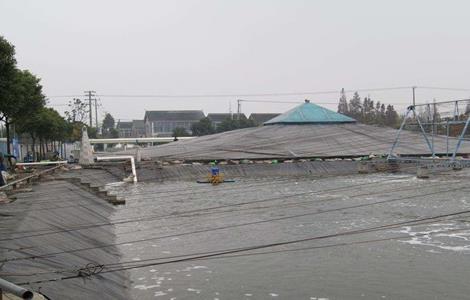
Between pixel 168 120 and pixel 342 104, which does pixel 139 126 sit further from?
pixel 342 104

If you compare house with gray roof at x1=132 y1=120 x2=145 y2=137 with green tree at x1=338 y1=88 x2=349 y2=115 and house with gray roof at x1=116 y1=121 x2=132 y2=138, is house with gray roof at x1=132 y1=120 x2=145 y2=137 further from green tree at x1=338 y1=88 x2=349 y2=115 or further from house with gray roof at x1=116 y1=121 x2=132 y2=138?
green tree at x1=338 y1=88 x2=349 y2=115

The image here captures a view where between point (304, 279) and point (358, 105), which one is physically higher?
point (358, 105)

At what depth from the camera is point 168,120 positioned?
128 m

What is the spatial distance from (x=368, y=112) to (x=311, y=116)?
5332cm

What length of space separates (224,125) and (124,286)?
248ft

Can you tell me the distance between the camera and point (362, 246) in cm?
1277

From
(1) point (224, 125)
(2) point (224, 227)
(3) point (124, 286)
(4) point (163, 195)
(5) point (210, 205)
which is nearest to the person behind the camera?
(3) point (124, 286)

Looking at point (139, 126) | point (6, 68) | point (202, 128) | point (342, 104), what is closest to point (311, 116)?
point (6, 68)

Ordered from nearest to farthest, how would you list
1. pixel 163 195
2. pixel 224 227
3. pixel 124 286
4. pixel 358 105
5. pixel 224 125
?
pixel 124 286, pixel 224 227, pixel 163 195, pixel 224 125, pixel 358 105

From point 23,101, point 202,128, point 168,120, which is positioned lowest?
point 202,128

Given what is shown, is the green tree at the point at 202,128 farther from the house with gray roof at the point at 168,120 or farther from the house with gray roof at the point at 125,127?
the house with gray roof at the point at 125,127

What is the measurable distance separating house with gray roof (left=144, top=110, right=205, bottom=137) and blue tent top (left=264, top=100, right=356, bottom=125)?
79219 mm

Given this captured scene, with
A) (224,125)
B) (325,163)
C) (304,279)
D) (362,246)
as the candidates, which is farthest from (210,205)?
(224,125)

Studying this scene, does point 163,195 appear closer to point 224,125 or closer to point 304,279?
point 304,279
